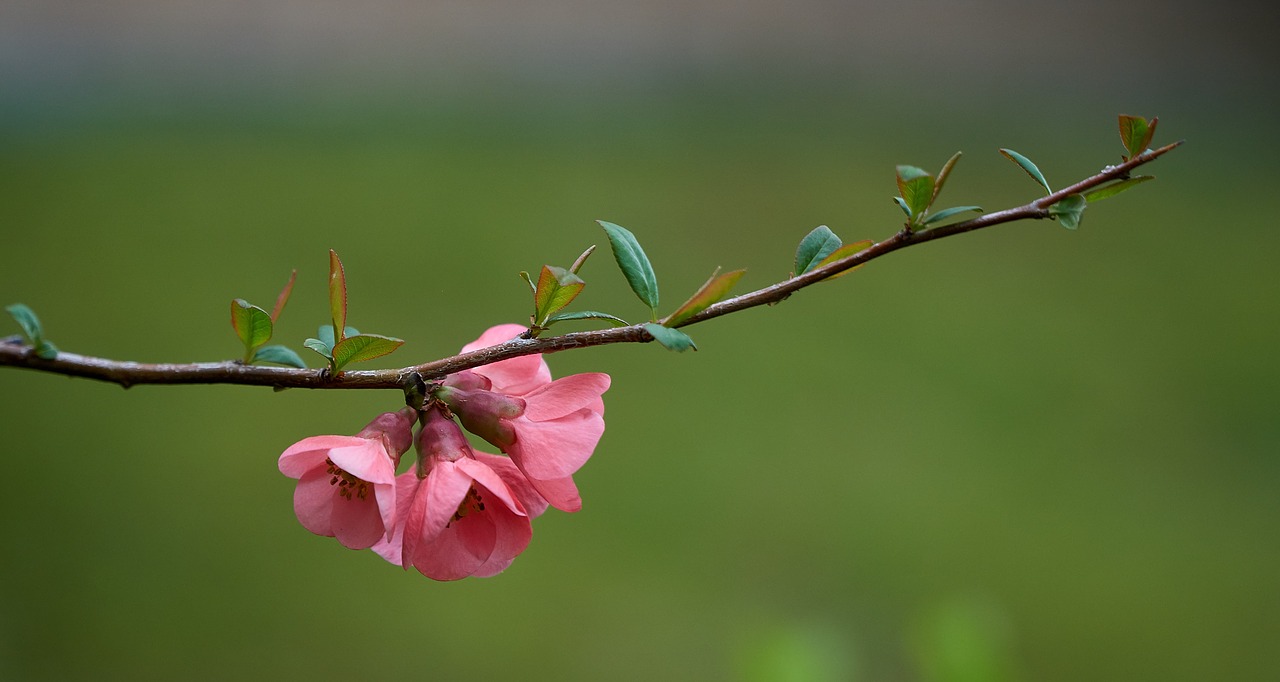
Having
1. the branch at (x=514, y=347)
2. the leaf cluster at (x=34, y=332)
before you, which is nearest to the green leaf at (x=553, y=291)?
the branch at (x=514, y=347)

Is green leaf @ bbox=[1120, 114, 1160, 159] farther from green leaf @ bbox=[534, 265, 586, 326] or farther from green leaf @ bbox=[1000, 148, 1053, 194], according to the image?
green leaf @ bbox=[534, 265, 586, 326]

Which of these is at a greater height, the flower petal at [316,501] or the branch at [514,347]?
the branch at [514,347]

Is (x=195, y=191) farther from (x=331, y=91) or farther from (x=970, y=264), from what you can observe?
(x=970, y=264)

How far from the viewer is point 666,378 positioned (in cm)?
174

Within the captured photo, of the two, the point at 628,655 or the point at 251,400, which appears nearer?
the point at 628,655

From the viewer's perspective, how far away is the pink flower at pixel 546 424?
0.32 metres

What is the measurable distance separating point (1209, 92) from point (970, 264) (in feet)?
4.67

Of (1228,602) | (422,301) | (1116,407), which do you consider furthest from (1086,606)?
(422,301)

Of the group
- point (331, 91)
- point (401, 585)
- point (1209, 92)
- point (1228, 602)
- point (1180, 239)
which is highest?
point (331, 91)

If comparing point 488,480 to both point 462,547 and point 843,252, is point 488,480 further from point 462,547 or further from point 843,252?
point 843,252

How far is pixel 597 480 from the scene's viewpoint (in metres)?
1.53

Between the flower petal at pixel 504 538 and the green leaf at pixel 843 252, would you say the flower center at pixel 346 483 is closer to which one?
the flower petal at pixel 504 538

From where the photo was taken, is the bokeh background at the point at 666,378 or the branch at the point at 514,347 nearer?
the branch at the point at 514,347

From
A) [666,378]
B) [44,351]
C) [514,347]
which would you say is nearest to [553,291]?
[514,347]
